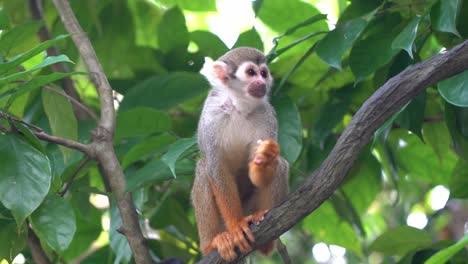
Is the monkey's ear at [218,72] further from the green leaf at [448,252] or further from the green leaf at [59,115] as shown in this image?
the green leaf at [448,252]

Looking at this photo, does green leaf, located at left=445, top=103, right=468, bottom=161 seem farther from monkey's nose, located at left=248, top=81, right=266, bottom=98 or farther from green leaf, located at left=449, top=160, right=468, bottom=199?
monkey's nose, located at left=248, top=81, right=266, bottom=98

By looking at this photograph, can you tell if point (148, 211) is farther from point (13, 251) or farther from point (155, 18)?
point (155, 18)

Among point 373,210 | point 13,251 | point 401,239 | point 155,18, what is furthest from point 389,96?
point 373,210

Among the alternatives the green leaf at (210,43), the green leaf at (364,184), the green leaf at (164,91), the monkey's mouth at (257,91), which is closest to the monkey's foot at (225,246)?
the monkey's mouth at (257,91)

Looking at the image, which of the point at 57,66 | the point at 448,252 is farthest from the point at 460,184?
the point at 57,66

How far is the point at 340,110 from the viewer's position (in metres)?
4.80

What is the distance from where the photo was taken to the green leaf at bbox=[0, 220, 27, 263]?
3.84 meters

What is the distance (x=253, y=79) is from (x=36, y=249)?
1.63m

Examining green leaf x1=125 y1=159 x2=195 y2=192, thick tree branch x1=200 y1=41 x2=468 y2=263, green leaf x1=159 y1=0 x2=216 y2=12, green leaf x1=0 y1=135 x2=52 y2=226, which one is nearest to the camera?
thick tree branch x1=200 y1=41 x2=468 y2=263

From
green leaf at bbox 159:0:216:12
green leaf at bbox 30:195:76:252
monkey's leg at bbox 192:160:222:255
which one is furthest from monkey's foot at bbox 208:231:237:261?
green leaf at bbox 159:0:216:12

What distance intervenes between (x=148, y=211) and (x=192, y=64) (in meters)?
1.10

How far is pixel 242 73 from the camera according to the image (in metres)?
4.58

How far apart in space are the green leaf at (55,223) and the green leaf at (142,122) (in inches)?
32.8

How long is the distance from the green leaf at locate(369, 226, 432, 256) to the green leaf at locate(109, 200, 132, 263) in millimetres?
1449
